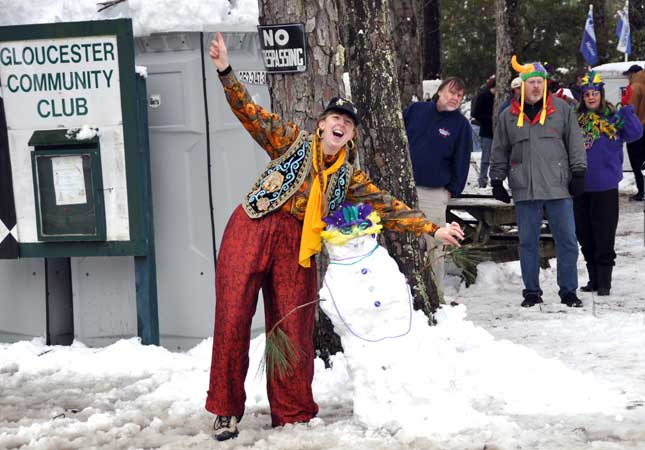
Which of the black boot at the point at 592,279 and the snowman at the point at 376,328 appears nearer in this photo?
the snowman at the point at 376,328

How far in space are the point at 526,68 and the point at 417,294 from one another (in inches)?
83.5

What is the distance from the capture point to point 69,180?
275 inches

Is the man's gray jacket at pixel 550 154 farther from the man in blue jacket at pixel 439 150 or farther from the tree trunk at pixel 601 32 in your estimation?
the tree trunk at pixel 601 32

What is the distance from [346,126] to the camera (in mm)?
4977

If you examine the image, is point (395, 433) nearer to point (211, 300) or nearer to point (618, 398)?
point (618, 398)

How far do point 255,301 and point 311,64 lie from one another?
5.32 ft

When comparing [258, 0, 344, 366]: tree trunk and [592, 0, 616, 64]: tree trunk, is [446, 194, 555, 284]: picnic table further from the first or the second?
[592, 0, 616, 64]: tree trunk

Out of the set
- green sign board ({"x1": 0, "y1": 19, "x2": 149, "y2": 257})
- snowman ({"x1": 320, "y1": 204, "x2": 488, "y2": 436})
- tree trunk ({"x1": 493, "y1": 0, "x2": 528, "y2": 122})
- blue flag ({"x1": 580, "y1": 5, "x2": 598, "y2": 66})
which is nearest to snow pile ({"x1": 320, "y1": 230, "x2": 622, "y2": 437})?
snowman ({"x1": 320, "y1": 204, "x2": 488, "y2": 436})

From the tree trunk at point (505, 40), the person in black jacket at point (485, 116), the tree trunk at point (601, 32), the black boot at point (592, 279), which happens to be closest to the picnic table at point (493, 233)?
the black boot at point (592, 279)

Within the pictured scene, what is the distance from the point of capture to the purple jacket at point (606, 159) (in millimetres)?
8555

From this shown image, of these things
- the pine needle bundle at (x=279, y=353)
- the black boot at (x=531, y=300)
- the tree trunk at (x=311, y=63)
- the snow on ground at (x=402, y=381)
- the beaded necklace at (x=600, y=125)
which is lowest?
the snow on ground at (x=402, y=381)

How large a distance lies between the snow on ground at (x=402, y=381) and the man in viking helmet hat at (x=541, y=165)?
49 centimetres

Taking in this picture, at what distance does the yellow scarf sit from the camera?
4984 mm

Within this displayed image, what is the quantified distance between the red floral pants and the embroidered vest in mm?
59
